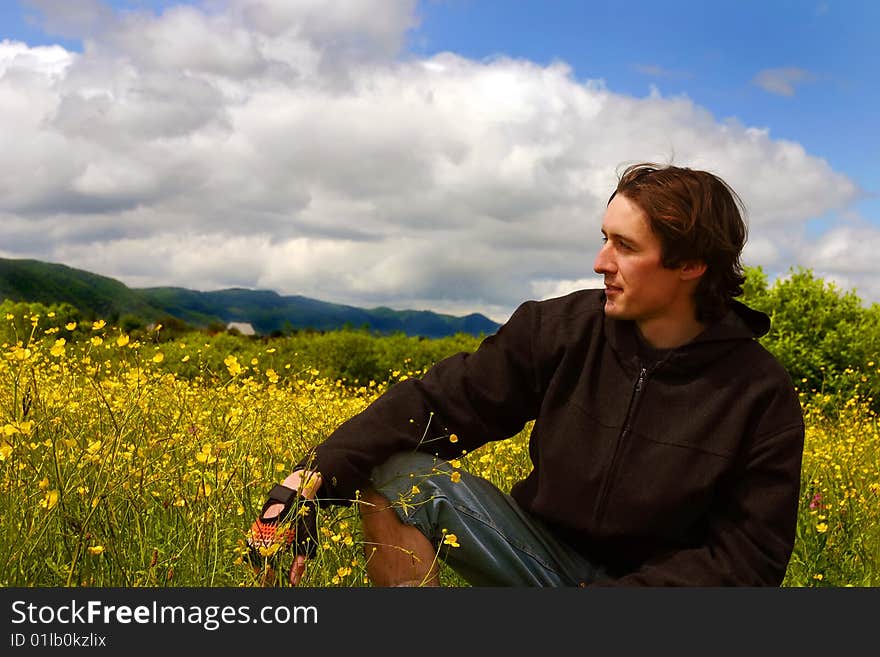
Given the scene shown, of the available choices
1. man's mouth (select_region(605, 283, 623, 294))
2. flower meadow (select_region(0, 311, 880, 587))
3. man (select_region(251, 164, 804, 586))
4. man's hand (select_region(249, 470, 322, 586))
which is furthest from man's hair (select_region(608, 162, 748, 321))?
man's hand (select_region(249, 470, 322, 586))

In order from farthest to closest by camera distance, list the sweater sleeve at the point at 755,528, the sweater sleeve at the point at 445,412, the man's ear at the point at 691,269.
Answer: the man's ear at the point at 691,269, the sweater sleeve at the point at 445,412, the sweater sleeve at the point at 755,528

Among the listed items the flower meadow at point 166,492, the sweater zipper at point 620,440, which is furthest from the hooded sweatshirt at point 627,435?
the flower meadow at point 166,492

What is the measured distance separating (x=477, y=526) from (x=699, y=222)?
46.4 inches

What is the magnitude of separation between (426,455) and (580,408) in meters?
0.51

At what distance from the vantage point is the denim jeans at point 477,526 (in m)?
2.72

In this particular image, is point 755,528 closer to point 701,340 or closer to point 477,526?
point 701,340

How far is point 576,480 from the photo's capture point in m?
2.78

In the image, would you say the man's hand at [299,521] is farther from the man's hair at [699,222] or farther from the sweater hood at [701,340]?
the man's hair at [699,222]

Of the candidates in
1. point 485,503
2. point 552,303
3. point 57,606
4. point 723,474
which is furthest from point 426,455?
point 57,606

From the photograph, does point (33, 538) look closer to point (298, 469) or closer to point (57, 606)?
point (57, 606)

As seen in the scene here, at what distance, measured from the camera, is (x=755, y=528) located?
8.54 ft

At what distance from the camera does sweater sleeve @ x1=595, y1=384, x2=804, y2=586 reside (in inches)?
102

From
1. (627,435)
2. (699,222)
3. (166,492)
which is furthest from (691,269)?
(166,492)

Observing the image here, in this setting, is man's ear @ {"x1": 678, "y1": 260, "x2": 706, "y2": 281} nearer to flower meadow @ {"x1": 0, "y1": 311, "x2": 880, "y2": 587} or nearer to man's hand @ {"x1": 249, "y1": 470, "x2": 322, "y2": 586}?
flower meadow @ {"x1": 0, "y1": 311, "x2": 880, "y2": 587}
